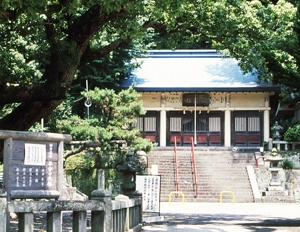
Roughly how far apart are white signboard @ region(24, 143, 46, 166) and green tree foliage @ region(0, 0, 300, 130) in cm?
234

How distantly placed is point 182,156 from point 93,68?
6533mm

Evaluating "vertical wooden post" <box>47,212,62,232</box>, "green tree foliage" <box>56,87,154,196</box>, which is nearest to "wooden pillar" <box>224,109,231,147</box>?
"green tree foliage" <box>56,87,154,196</box>

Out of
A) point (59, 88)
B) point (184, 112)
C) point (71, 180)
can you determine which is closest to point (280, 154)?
point (184, 112)

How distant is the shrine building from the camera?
33750 millimetres

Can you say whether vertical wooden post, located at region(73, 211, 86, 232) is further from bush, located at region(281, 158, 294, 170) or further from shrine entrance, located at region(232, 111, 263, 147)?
shrine entrance, located at region(232, 111, 263, 147)

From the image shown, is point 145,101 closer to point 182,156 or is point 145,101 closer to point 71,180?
point 182,156

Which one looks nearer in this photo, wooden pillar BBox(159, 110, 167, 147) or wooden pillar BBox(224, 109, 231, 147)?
wooden pillar BBox(224, 109, 231, 147)

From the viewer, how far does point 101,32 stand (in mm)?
17547

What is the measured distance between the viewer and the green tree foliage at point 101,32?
1183 cm

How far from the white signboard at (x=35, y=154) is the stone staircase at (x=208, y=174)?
17.2m

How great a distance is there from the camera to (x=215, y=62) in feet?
124

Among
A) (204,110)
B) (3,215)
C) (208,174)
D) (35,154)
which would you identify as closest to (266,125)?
(204,110)

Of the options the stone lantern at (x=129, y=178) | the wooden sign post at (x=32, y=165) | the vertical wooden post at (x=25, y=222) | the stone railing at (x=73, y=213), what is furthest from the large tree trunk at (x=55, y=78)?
the vertical wooden post at (x=25, y=222)

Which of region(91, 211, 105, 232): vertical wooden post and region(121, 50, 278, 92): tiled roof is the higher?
region(121, 50, 278, 92): tiled roof
